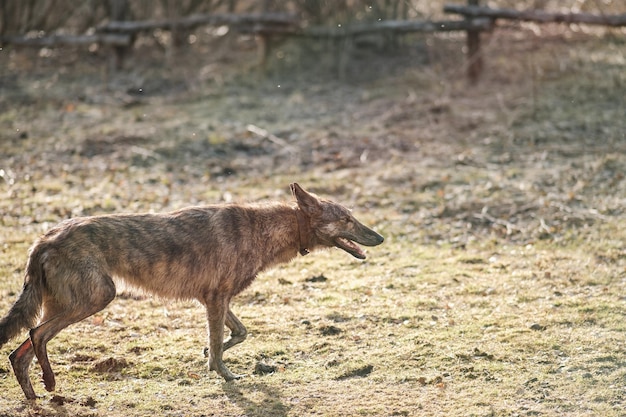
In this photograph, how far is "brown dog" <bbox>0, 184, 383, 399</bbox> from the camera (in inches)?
253

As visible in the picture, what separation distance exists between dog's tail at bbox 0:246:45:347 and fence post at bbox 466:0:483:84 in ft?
37.8

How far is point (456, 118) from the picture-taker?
1502cm

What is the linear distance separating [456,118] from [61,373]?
9674mm

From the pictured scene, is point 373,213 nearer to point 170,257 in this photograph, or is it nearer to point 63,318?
point 170,257

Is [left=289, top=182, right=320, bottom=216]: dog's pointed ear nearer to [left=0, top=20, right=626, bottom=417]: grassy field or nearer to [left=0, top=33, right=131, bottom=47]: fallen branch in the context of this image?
[left=0, top=20, right=626, bottom=417]: grassy field

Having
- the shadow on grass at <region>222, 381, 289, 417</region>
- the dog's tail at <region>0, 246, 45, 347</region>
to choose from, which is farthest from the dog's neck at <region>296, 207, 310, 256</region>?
the dog's tail at <region>0, 246, 45, 347</region>

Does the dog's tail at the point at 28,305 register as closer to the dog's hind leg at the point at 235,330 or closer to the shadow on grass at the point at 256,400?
the shadow on grass at the point at 256,400

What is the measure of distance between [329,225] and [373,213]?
12.5 feet

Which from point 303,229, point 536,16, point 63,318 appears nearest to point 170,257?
point 63,318

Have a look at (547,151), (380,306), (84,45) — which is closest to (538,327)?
(380,306)

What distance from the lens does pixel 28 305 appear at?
6.43 m

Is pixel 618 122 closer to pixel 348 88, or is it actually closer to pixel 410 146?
pixel 410 146

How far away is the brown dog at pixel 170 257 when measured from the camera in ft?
21.1

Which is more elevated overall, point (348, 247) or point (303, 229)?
point (303, 229)
